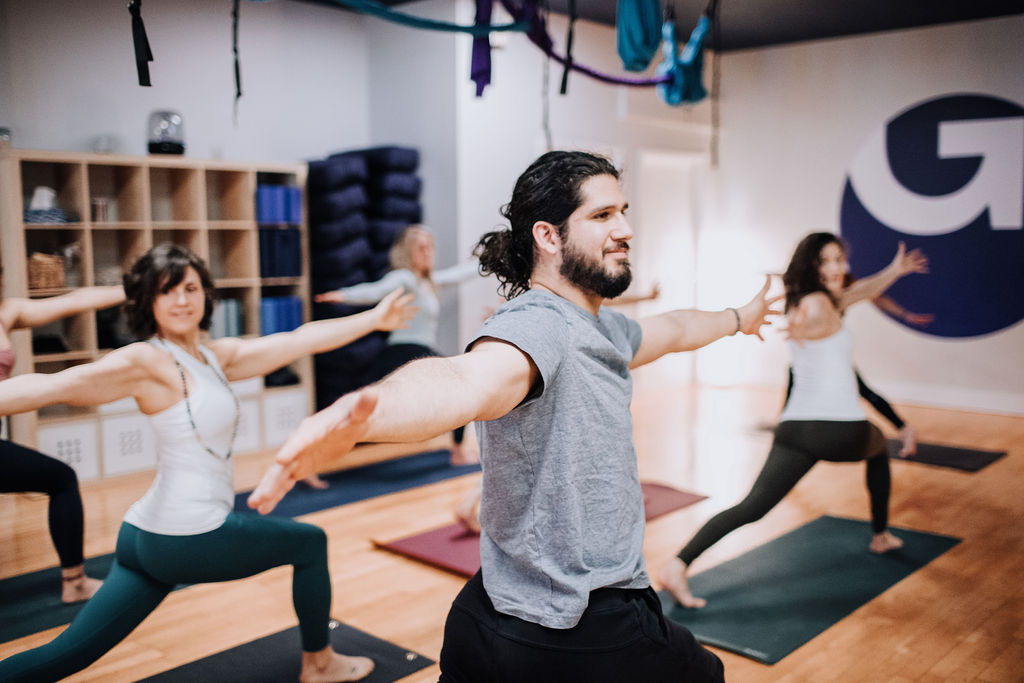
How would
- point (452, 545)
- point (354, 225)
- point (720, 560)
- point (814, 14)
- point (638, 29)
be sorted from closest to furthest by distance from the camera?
point (720, 560)
point (452, 545)
point (638, 29)
point (354, 225)
point (814, 14)

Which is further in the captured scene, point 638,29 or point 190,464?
point 638,29

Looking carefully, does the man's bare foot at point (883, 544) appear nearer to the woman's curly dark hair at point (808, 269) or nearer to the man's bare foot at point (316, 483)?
the woman's curly dark hair at point (808, 269)

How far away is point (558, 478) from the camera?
1419 millimetres

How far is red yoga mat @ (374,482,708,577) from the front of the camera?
3434 mm

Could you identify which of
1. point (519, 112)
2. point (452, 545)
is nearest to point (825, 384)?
point (452, 545)

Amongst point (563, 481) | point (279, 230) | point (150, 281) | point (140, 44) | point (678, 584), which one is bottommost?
point (678, 584)

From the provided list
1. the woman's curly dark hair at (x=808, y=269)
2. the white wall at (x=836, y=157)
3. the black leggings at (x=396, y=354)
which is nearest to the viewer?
the woman's curly dark hair at (x=808, y=269)

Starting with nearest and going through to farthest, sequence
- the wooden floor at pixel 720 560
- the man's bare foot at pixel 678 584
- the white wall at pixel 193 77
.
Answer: the wooden floor at pixel 720 560 → the man's bare foot at pixel 678 584 → the white wall at pixel 193 77

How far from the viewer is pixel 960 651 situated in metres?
2.70

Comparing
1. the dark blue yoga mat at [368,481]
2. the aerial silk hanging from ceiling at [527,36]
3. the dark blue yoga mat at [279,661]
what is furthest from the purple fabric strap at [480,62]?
the dark blue yoga mat at [368,481]

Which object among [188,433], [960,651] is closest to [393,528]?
[188,433]

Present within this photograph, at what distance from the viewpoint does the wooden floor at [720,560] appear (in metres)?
2.68

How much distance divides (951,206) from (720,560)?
14.3ft

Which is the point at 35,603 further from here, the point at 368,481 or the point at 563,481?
the point at 563,481
